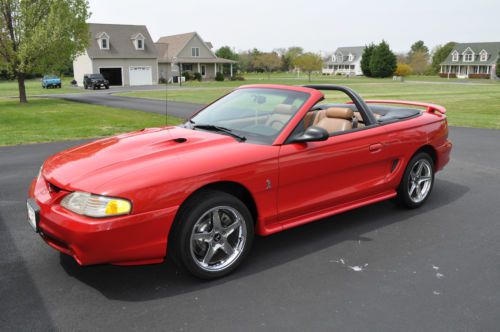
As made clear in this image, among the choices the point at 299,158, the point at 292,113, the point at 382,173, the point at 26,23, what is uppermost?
the point at 26,23

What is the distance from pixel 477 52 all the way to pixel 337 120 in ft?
337

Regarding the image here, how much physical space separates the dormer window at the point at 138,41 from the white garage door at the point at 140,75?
262cm

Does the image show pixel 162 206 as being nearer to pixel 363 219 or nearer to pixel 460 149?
pixel 363 219

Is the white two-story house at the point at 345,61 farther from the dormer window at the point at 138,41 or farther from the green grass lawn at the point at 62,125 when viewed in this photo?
the green grass lawn at the point at 62,125

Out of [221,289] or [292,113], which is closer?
[221,289]

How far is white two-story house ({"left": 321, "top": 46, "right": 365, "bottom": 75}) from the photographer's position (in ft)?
366

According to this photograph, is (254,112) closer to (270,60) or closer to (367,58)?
(367,58)

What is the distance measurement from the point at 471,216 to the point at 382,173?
128 cm

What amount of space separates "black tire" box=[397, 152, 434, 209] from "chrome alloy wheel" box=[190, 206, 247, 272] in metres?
2.39

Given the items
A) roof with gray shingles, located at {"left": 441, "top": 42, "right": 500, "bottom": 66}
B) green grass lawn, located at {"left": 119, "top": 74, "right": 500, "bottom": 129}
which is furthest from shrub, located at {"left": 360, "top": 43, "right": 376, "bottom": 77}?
green grass lawn, located at {"left": 119, "top": 74, "right": 500, "bottom": 129}

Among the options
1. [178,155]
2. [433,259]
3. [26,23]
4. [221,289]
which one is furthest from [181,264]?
[26,23]

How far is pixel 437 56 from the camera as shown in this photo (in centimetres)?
10819

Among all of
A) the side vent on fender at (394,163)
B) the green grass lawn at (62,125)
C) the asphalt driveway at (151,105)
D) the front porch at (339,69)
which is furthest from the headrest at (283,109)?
the front porch at (339,69)

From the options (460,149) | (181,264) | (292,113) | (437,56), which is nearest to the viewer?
(181,264)
